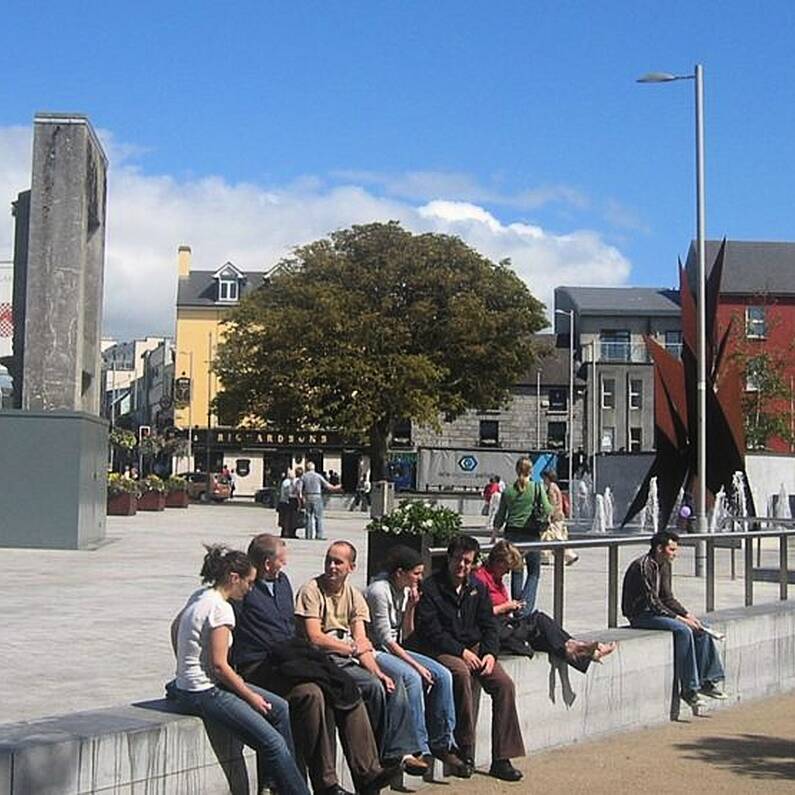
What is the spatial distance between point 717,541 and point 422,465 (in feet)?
153

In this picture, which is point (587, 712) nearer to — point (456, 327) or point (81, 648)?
point (81, 648)

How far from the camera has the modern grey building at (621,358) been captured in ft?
291

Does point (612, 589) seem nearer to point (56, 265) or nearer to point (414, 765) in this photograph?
point (414, 765)

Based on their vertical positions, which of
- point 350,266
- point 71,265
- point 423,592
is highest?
point 350,266

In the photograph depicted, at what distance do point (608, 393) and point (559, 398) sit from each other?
316 centimetres

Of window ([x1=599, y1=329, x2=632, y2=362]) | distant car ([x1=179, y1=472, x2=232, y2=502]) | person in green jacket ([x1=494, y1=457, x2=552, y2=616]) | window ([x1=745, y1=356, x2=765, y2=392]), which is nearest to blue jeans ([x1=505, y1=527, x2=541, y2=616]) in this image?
person in green jacket ([x1=494, y1=457, x2=552, y2=616])

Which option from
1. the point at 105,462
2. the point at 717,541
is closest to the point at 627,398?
the point at 105,462

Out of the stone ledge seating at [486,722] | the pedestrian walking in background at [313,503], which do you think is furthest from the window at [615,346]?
the stone ledge seating at [486,722]

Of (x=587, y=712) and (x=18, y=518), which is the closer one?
(x=587, y=712)

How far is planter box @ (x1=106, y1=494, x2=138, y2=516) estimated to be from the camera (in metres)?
38.3

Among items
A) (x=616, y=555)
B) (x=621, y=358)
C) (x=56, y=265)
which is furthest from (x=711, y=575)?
(x=621, y=358)

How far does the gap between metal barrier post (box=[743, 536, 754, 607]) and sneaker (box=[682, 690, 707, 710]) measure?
181cm

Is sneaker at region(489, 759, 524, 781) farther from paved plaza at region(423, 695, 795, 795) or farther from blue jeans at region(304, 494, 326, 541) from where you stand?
blue jeans at region(304, 494, 326, 541)

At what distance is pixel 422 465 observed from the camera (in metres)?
59.2
